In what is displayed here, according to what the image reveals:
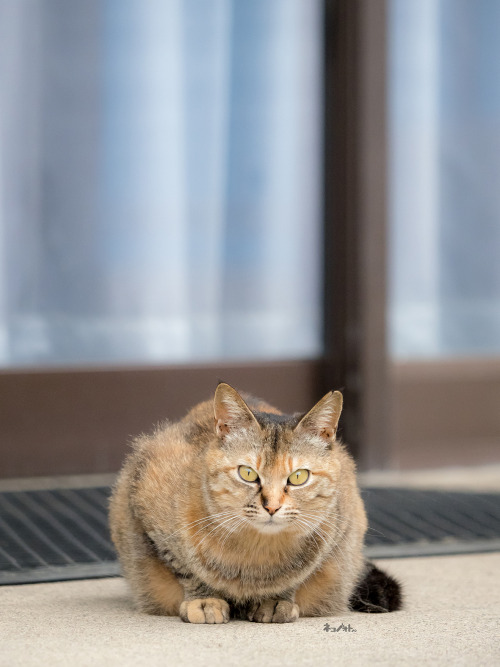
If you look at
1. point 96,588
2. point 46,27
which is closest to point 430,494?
point 96,588

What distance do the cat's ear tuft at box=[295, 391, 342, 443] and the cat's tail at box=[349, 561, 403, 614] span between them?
0.39m

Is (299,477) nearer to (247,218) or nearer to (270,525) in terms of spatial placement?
(270,525)

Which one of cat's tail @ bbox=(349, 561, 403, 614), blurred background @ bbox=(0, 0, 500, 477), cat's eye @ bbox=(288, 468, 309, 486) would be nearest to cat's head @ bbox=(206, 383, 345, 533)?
cat's eye @ bbox=(288, 468, 309, 486)

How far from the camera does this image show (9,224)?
129 inches

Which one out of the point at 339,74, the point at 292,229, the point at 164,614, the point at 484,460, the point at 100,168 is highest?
the point at 339,74

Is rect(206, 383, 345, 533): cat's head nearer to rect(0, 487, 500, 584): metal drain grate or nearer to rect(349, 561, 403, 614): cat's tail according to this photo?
rect(349, 561, 403, 614): cat's tail

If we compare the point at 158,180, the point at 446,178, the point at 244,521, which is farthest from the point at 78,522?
the point at 446,178

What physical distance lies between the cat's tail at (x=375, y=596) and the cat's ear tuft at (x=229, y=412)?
476mm

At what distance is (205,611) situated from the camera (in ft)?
5.98

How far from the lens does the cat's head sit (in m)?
1.73

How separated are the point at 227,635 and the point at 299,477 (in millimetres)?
303

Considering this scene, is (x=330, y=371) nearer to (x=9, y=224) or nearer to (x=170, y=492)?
(x=9, y=224)

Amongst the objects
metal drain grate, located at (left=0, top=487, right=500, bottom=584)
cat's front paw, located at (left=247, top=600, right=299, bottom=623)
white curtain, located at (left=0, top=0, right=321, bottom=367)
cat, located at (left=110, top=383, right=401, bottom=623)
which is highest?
Answer: white curtain, located at (left=0, top=0, right=321, bottom=367)

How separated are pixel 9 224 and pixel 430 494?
1635mm
